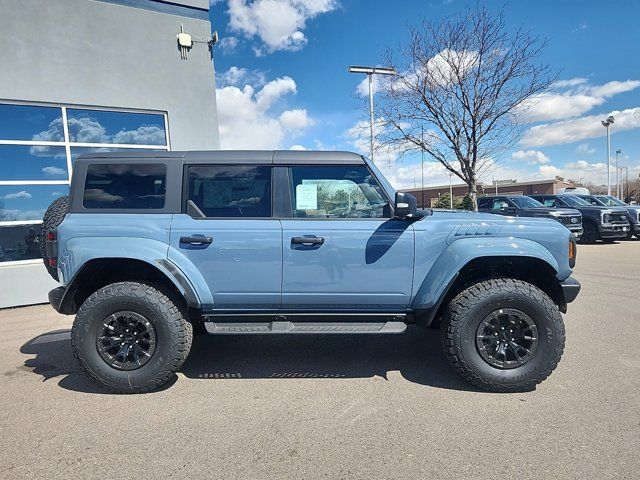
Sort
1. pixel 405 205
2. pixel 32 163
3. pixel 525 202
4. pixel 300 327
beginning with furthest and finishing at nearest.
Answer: pixel 525 202
pixel 32 163
pixel 300 327
pixel 405 205

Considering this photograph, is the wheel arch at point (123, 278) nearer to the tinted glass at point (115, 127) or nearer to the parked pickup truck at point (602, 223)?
the tinted glass at point (115, 127)

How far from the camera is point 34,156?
675 centimetres

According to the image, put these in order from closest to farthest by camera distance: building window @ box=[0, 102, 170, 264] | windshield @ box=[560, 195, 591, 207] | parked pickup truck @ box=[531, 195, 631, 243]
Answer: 1. building window @ box=[0, 102, 170, 264]
2. parked pickup truck @ box=[531, 195, 631, 243]
3. windshield @ box=[560, 195, 591, 207]

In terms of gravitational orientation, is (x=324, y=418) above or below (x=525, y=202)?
below

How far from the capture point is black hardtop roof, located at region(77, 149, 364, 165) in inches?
138

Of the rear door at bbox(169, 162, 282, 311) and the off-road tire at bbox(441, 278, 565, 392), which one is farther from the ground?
the rear door at bbox(169, 162, 282, 311)

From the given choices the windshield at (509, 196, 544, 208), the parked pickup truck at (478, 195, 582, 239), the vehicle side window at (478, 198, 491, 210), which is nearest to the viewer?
the parked pickup truck at (478, 195, 582, 239)

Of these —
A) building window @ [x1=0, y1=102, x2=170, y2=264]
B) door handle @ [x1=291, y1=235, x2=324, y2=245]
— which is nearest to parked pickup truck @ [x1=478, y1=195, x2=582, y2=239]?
door handle @ [x1=291, y1=235, x2=324, y2=245]

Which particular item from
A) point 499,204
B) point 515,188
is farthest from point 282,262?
point 515,188

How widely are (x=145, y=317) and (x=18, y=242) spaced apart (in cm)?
493

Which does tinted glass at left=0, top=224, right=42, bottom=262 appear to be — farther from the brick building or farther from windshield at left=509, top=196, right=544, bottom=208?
the brick building

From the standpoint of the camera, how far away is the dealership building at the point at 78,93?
6.42 meters

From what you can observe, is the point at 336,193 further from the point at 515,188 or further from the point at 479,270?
the point at 515,188

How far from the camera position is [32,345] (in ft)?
15.4
